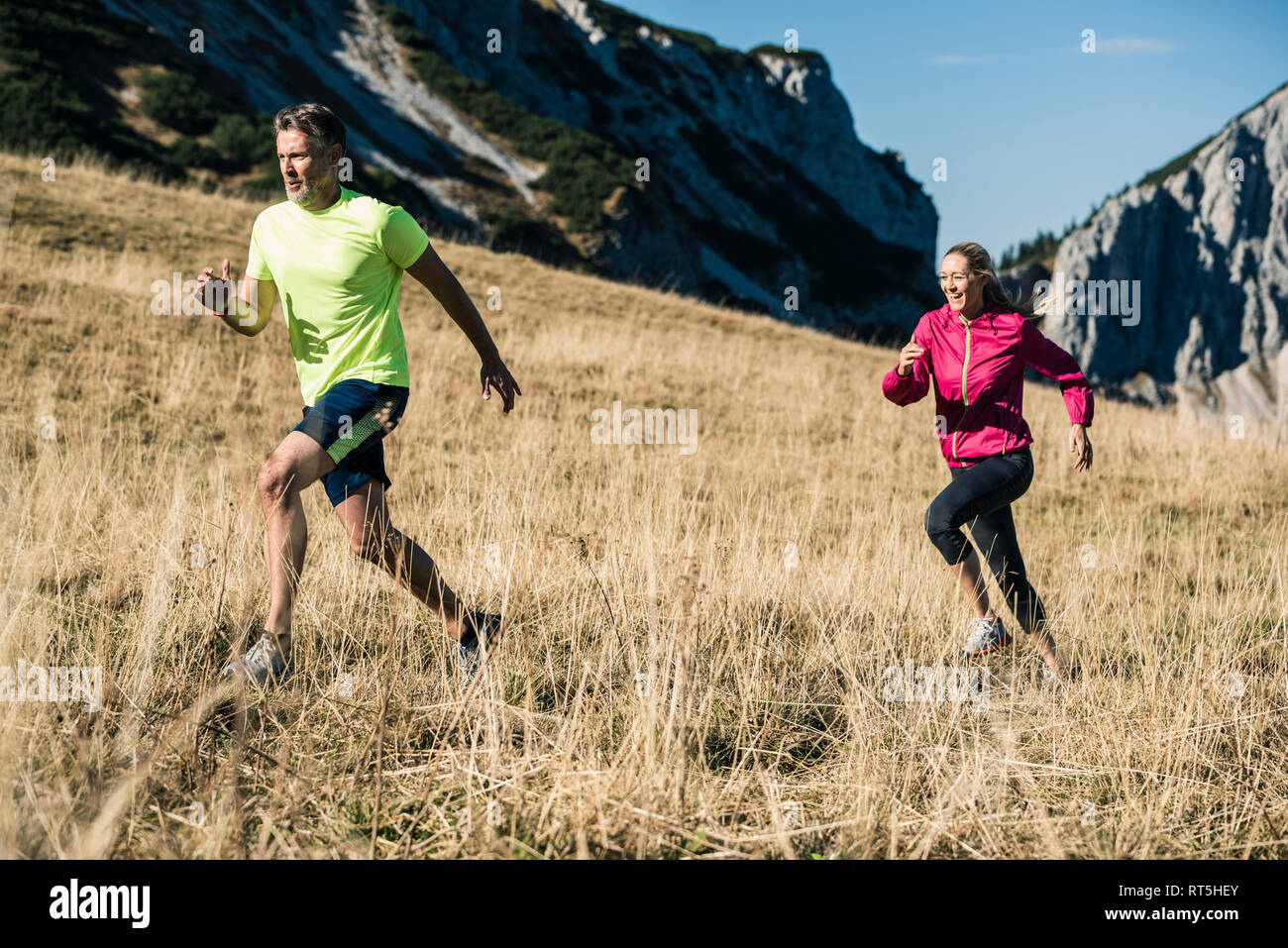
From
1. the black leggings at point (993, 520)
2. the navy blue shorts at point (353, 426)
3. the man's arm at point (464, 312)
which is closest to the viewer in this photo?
the navy blue shorts at point (353, 426)

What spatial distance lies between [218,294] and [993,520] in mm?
3564

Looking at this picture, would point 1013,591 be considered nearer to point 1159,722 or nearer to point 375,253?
point 1159,722

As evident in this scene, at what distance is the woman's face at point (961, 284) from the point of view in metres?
4.02

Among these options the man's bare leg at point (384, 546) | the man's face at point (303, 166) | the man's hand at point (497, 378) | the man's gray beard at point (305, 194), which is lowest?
the man's bare leg at point (384, 546)

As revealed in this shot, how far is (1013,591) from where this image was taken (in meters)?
4.16

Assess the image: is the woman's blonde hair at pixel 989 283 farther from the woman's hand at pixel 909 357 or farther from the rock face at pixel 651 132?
the rock face at pixel 651 132

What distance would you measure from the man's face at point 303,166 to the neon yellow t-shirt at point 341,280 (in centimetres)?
8

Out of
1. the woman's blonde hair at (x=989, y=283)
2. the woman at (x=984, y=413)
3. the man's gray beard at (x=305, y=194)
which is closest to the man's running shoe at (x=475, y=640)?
the man's gray beard at (x=305, y=194)

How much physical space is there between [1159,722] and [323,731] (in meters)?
2.96

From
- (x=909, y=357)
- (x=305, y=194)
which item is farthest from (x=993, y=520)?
(x=305, y=194)

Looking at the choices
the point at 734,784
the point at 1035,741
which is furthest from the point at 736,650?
the point at 1035,741

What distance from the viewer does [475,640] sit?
11.5 feet

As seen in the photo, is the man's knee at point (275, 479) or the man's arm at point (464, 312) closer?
the man's knee at point (275, 479)

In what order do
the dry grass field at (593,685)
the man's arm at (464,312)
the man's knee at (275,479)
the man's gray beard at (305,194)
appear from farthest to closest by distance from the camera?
the man's arm at (464,312)
the man's gray beard at (305,194)
the man's knee at (275,479)
the dry grass field at (593,685)
